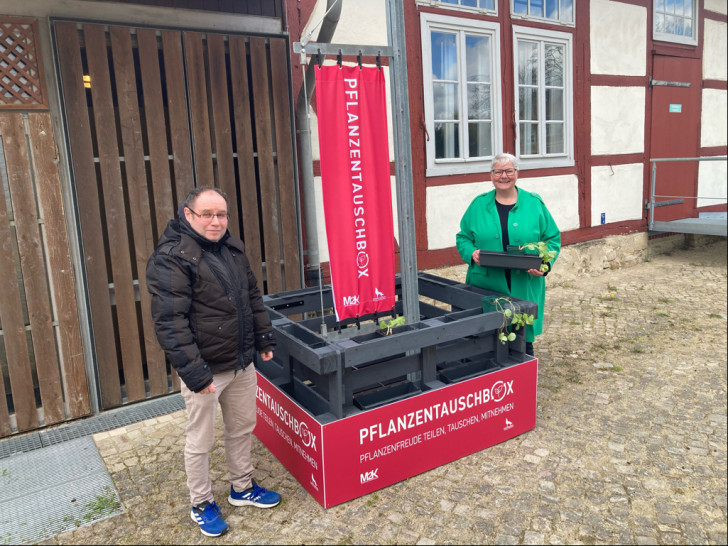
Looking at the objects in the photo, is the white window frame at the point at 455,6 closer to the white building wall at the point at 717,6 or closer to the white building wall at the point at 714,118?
the white building wall at the point at 717,6

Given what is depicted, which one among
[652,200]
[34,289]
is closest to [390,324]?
[34,289]

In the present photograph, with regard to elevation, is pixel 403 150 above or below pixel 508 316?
above

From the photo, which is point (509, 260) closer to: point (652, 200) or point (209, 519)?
point (209, 519)

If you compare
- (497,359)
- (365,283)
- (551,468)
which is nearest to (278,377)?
(365,283)

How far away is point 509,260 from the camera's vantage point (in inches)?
142

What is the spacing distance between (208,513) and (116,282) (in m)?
2.09

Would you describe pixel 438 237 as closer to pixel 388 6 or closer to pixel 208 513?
pixel 388 6

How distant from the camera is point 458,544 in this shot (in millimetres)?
2631

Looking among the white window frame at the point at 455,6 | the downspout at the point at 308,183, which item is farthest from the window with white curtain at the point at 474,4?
the downspout at the point at 308,183

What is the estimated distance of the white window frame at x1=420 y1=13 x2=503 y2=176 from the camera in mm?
6094

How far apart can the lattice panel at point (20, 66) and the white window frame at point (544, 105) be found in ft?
17.0

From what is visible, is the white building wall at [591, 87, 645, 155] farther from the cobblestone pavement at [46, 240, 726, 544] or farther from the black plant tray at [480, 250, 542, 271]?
the black plant tray at [480, 250, 542, 271]

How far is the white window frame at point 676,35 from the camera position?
8367 millimetres

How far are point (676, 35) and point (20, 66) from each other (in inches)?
359
